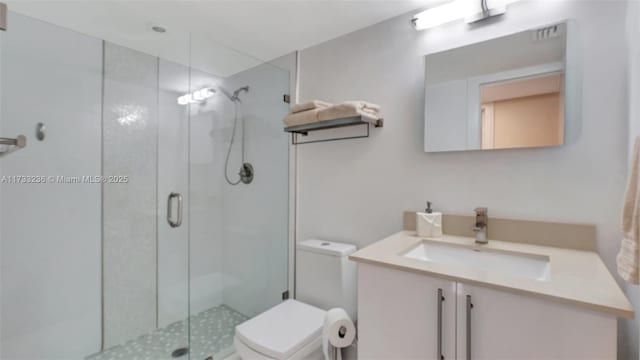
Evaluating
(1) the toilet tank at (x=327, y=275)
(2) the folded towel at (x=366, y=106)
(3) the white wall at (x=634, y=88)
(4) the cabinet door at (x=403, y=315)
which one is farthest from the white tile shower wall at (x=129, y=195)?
(3) the white wall at (x=634, y=88)

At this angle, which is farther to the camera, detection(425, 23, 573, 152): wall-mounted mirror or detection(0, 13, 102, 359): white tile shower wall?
detection(0, 13, 102, 359): white tile shower wall

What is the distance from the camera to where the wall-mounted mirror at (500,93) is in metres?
1.27

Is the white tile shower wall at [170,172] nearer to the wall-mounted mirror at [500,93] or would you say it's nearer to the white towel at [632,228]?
the wall-mounted mirror at [500,93]

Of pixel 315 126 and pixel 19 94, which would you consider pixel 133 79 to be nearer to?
pixel 19 94

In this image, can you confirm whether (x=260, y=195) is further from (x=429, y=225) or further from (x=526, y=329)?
(x=526, y=329)

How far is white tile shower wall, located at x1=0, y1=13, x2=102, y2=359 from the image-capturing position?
64.5 inches

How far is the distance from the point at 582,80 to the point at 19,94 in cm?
290

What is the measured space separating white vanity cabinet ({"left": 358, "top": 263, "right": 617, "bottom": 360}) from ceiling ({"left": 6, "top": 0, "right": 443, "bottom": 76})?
4.84ft

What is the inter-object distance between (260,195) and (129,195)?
93cm

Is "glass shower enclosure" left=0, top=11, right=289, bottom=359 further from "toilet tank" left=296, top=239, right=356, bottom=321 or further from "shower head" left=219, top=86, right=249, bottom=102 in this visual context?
"toilet tank" left=296, top=239, right=356, bottom=321

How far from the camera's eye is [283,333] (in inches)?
57.8

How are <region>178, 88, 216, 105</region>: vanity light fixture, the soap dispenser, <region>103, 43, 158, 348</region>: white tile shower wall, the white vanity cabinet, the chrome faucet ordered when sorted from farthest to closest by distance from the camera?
<region>178, 88, 216, 105</region>: vanity light fixture
<region>103, 43, 158, 348</region>: white tile shower wall
the soap dispenser
the chrome faucet
the white vanity cabinet

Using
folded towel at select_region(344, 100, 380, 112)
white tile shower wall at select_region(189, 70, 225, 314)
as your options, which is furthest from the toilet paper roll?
white tile shower wall at select_region(189, 70, 225, 314)

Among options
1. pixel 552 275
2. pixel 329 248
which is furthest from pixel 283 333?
pixel 552 275
